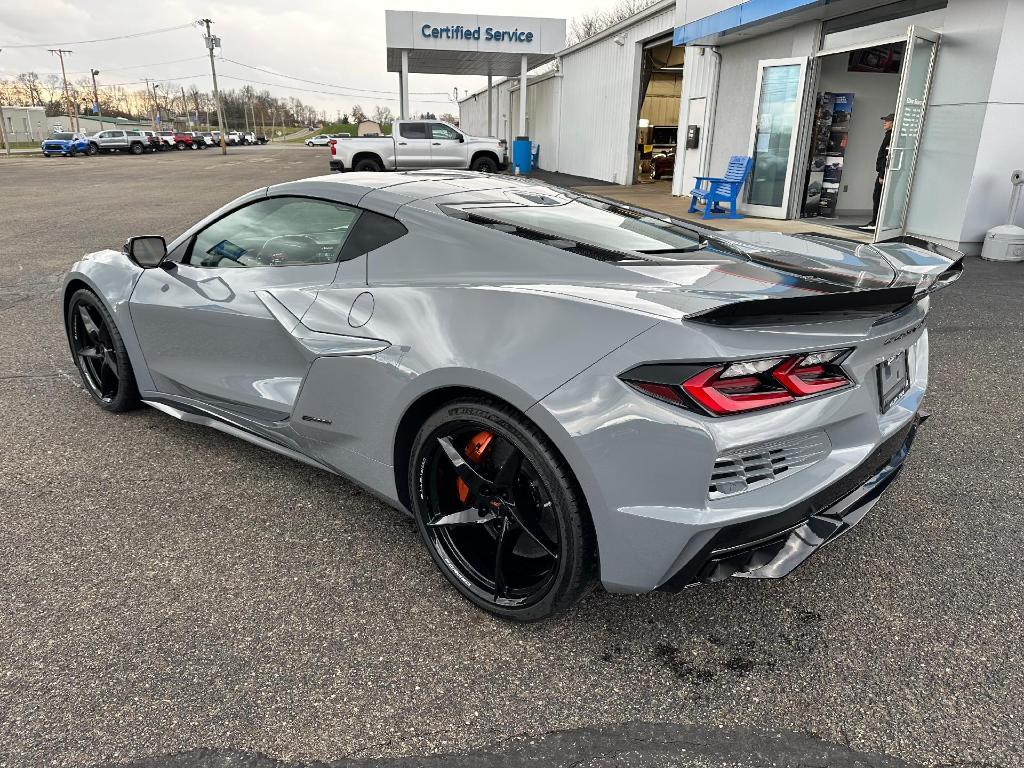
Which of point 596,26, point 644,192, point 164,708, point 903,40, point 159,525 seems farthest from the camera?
point 596,26

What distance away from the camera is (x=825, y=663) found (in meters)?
2.23

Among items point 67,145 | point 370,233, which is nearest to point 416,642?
point 370,233

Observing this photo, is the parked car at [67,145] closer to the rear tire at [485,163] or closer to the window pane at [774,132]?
the rear tire at [485,163]

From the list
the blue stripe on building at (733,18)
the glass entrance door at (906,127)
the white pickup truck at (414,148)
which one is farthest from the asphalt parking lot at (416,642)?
the white pickup truck at (414,148)

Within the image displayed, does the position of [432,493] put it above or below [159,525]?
above

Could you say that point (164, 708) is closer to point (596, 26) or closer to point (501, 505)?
point (501, 505)

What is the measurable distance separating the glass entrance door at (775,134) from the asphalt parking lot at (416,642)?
1060cm

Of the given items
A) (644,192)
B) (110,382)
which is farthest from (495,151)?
(110,382)

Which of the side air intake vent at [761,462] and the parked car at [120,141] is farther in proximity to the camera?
the parked car at [120,141]

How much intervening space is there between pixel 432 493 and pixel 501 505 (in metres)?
0.32

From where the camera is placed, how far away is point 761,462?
193 centimetres

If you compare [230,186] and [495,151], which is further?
[495,151]

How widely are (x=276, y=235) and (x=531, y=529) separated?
177 centimetres

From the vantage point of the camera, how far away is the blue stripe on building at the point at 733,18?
11.5 metres
